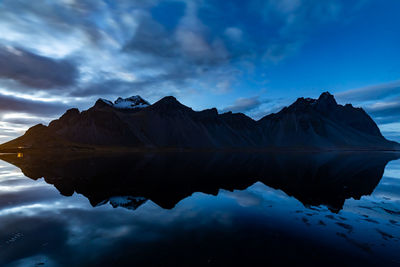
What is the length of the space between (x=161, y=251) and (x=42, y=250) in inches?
260

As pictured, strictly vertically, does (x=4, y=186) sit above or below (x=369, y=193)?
above

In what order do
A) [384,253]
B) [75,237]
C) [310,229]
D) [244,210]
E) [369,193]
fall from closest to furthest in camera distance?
[384,253] < [75,237] < [310,229] < [244,210] < [369,193]

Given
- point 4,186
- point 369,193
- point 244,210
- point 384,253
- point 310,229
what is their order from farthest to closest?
point 4,186
point 369,193
point 244,210
point 310,229
point 384,253

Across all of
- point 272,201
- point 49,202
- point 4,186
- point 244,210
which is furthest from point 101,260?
point 4,186

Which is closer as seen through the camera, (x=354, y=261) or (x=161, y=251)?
(x=354, y=261)

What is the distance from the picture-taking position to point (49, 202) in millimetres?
20250

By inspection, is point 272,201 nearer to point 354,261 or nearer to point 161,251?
point 354,261

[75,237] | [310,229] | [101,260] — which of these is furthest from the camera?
[310,229]

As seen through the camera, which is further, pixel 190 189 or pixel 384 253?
pixel 190 189

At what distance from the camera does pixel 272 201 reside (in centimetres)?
2088

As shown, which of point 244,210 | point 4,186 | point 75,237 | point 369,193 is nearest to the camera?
point 75,237

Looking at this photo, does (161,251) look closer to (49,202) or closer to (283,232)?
(283,232)

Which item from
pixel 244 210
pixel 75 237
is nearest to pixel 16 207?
pixel 75 237

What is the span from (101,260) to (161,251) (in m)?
2.92
